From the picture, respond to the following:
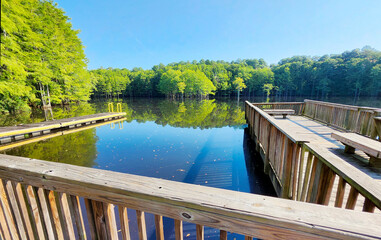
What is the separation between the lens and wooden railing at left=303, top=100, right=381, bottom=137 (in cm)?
539

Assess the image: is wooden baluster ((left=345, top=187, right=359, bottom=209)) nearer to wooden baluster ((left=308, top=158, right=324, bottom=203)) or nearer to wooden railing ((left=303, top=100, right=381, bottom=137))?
wooden baluster ((left=308, top=158, right=324, bottom=203))

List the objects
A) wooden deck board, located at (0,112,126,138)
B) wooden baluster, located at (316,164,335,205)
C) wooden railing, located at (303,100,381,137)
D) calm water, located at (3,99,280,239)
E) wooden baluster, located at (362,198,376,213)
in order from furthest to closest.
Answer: wooden deck board, located at (0,112,126,138) < wooden railing, located at (303,100,381,137) < calm water, located at (3,99,280,239) < wooden baluster, located at (316,164,335,205) < wooden baluster, located at (362,198,376,213)

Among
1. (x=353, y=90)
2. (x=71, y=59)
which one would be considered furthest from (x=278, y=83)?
(x=71, y=59)

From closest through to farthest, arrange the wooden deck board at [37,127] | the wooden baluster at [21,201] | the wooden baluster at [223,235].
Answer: the wooden baluster at [223,235] < the wooden baluster at [21,201] < the wooden deck board at [37,127]

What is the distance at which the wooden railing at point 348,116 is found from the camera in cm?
539

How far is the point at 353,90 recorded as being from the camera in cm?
5375

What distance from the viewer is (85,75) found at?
2859 centimetres

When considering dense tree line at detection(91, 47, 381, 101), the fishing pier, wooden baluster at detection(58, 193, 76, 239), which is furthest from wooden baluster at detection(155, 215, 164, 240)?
dense tree line at detection(91, 47, 381, 101)

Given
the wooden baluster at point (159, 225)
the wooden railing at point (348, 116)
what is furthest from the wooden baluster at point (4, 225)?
the wooden railing at point (348, 116)

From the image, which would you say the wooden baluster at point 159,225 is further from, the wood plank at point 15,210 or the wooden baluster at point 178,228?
the wood plank at point 15,210

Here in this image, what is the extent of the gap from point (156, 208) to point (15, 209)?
1408 millimetres

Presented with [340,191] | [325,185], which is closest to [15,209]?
[340,191]

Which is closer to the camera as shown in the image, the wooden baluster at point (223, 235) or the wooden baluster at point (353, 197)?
the wooden baluster at point (223, 235)

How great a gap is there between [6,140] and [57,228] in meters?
10.5
